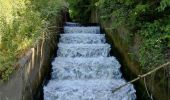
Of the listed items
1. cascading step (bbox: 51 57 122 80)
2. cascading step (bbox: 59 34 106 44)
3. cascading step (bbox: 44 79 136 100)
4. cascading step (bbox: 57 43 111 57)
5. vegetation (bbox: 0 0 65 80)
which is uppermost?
vegetation (bbox: 0 0 65 80)

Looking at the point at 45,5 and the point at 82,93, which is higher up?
the point at 45,5

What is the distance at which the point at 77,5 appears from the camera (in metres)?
19.8

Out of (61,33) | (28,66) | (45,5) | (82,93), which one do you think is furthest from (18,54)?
(61,33)

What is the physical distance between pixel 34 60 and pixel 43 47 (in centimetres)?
144

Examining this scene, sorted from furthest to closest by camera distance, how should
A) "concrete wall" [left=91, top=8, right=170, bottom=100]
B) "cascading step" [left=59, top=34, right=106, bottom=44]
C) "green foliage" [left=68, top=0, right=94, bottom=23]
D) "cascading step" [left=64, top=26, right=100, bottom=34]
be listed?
"green foliage" [left=68, top=0, right=94, bottom=23]
"cascading step" [left=64, top=26, right=100, bottom=34]
"cascading step" [left=59, top=34, right=106, bottom=44]
"concrete wall" [left=91, top=8, right=170, bottom=100]

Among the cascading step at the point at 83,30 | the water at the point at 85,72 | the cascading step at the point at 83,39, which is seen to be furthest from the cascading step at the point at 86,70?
the cascading step at the point at 83,30

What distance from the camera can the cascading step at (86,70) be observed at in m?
10.4

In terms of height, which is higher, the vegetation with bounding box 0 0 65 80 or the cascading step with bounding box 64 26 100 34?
the vegetation with bounding box 0 0 65 80

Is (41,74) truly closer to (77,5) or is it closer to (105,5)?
(105,5)

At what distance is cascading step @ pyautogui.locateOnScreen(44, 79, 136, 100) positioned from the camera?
8859 mm

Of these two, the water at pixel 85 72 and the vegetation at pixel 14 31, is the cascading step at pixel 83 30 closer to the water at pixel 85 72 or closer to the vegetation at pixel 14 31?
the water at pixel 85 72

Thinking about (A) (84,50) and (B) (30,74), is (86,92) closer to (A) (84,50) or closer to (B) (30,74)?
(B) (30,74)

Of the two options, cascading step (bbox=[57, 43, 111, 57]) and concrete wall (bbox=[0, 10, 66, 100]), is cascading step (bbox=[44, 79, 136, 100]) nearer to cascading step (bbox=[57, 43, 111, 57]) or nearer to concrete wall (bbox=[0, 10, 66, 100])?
concrete wall (bbox=[0, 10, 66, 100])

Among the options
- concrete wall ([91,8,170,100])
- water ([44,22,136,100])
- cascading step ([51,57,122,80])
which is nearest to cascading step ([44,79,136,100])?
water ([44,22,136,100])
